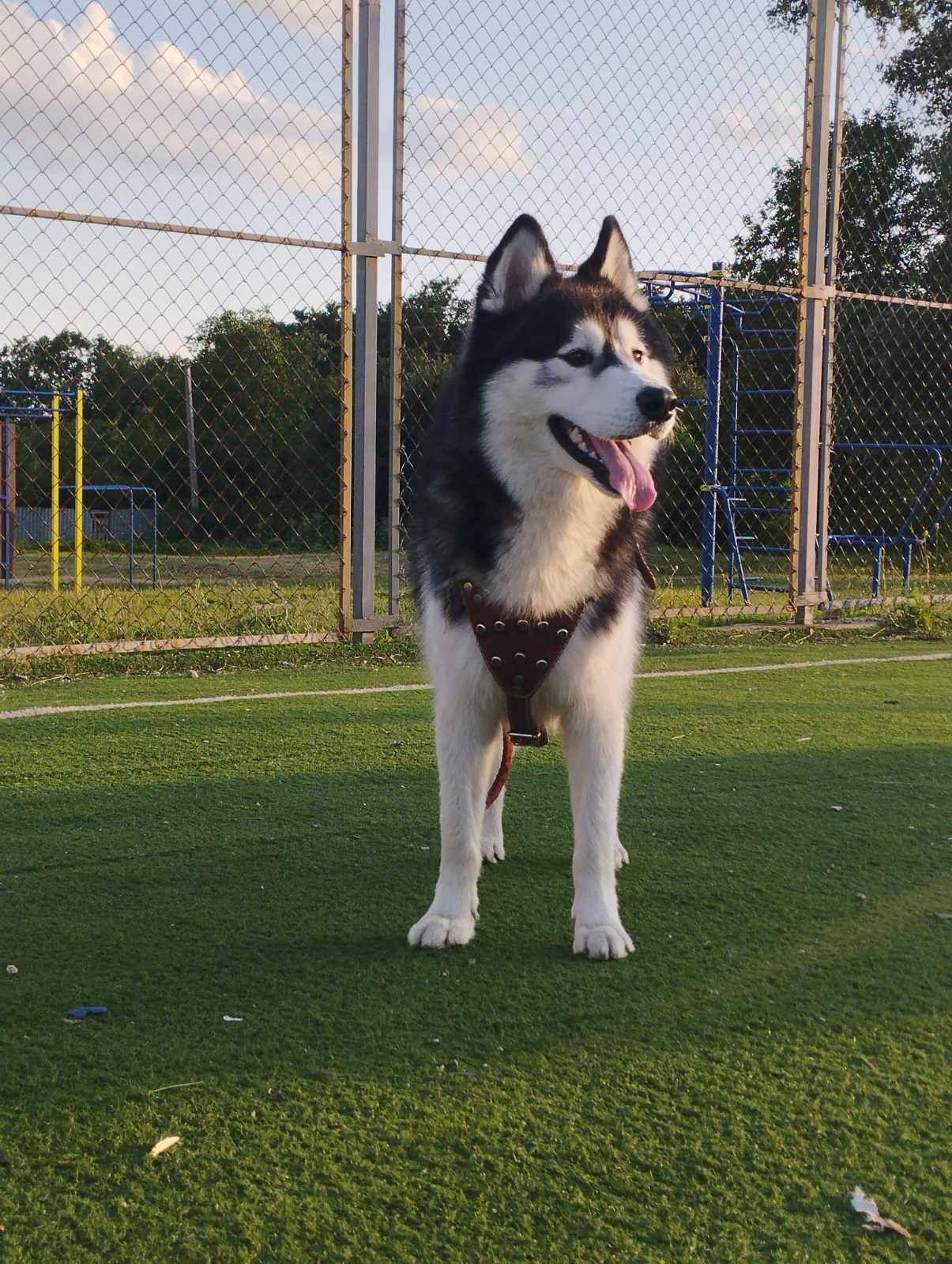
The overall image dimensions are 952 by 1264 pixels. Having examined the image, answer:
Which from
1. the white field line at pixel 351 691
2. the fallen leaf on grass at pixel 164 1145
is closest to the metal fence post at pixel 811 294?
the white field line at pixel 351 691

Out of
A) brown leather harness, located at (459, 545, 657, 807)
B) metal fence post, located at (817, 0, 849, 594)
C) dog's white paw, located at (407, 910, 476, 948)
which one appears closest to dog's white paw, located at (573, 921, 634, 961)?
dog's white paw, located at (407, 910, 476, 948)

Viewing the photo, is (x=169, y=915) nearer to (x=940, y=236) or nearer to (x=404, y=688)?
(x=404, y=688)

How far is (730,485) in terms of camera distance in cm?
965

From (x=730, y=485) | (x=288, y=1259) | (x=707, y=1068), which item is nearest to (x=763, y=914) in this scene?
(x=707, y=1068)

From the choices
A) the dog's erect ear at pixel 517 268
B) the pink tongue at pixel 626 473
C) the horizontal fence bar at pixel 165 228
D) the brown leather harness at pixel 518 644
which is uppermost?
the horizontal fence bar at pixel 165 228

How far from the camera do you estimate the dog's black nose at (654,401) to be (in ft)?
7.22

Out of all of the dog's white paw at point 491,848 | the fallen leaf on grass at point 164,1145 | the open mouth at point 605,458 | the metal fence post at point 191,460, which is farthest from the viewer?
the metal fence post at point 191,460

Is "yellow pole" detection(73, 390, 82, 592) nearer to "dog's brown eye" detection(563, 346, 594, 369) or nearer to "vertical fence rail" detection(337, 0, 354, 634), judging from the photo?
"vertical fence rail" detection(337, 0, 354, 634)

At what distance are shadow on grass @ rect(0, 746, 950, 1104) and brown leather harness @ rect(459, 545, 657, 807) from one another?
0.48 meters

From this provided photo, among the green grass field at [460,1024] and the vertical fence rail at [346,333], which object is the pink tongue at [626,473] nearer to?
the green grass field at [460,1024]

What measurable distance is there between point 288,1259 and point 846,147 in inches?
429

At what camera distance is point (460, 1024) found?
1877 mm

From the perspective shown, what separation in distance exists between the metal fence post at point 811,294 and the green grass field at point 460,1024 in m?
3.51

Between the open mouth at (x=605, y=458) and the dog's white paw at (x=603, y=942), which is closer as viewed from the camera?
the dog's white paw at (x=603, y=942)
